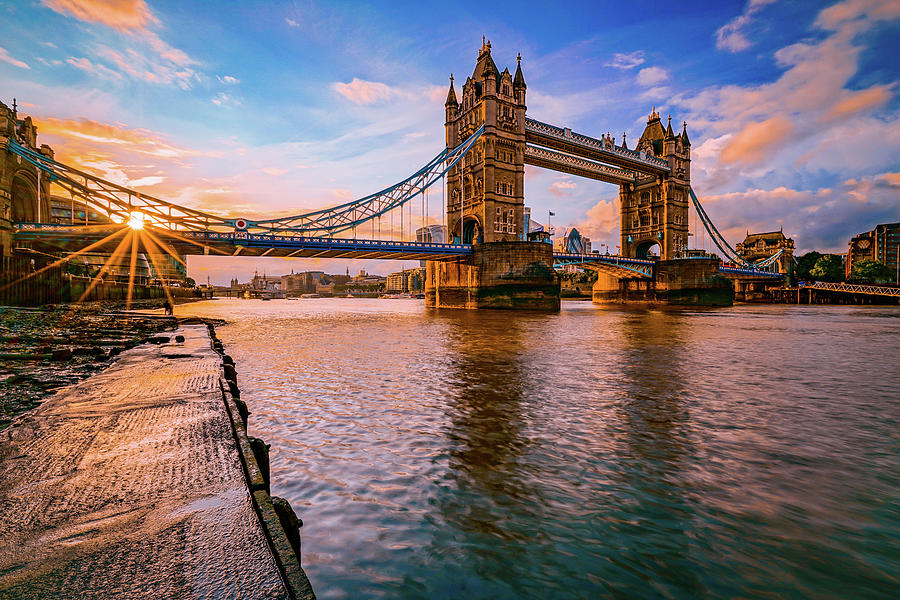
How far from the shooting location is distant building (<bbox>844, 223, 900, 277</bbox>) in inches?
4397

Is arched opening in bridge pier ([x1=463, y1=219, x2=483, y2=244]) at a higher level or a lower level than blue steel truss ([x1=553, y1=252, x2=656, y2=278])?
higher

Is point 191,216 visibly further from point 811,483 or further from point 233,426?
point 811,483

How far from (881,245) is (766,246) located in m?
46.0

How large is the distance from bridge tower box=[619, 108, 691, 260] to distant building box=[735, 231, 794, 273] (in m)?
47.1

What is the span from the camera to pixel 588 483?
10.8ft

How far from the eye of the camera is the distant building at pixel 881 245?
112 metres

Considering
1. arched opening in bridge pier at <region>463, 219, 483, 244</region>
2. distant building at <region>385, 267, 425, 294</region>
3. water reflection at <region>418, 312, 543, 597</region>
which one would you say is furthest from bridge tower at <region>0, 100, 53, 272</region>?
distant building at <region>385, 267, 425, 294</region>

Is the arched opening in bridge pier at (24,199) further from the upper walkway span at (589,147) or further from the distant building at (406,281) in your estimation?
the distant building at (406,281)

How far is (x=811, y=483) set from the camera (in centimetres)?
330

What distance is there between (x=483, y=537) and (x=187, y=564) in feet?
5.79

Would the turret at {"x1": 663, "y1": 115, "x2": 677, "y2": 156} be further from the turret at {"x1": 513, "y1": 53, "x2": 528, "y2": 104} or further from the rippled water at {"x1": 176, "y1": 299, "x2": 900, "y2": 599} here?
the rippled water at {"x1": 176, "y1": 299, "x2": 900, "y2": 599}

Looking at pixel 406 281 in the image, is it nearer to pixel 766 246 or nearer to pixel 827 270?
pixel 766 246

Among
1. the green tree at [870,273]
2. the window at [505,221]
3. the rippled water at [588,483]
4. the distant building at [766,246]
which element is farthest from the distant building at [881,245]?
the rippled water at [588,483]

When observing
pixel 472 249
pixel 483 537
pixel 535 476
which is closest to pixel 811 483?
pixel 535 476
